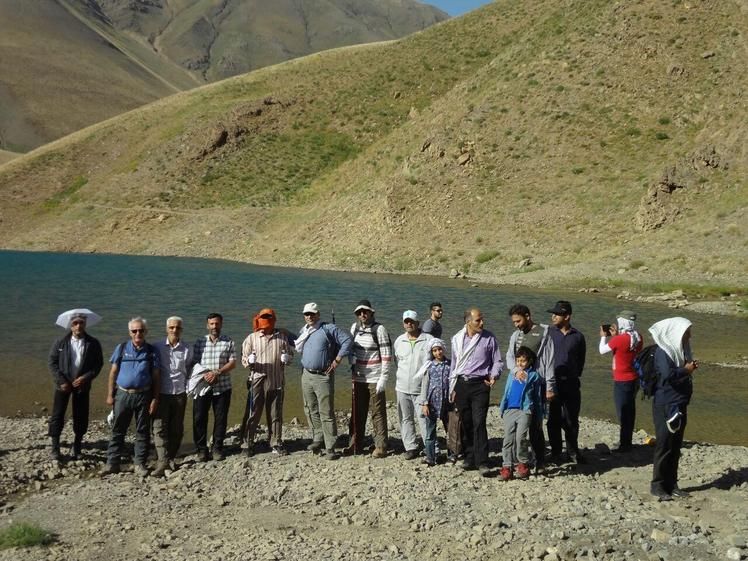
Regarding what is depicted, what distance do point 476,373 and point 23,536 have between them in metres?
4.98

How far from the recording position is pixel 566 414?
29.5 feet

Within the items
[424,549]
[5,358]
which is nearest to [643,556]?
[424,549]

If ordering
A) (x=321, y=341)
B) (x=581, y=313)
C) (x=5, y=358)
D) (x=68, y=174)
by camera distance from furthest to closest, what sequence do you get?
(x=68, y=174) < (x=581, y=313) < (x=5, y=358) < (x=321, y=341)

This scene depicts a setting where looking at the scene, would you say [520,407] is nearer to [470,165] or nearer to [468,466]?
[468,466]

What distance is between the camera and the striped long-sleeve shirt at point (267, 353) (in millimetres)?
9469

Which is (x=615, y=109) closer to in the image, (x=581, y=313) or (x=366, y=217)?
(x=366, y=217)

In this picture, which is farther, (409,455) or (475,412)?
(409,455)

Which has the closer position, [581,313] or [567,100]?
[581,313]

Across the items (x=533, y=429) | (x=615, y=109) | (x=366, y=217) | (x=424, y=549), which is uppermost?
(x=615, y=109)

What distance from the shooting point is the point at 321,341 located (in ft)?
30.4

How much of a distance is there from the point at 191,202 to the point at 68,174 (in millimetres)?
20242

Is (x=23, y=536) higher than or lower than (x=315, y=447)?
lower

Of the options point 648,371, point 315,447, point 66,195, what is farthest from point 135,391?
point 66,195

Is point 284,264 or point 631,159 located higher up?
point 631,159
